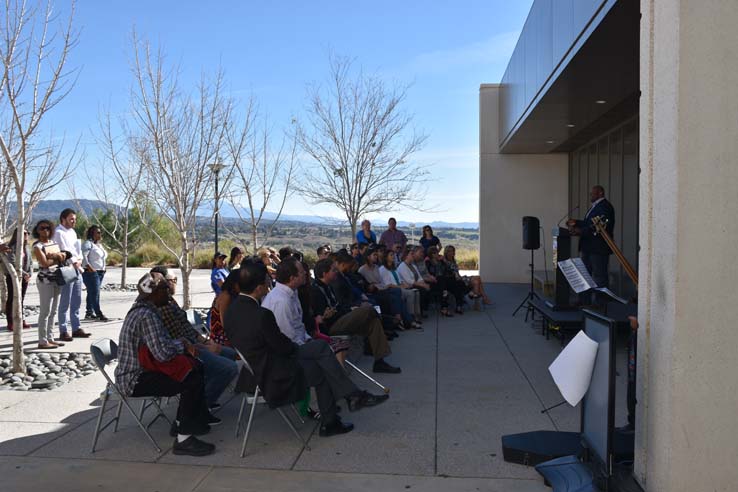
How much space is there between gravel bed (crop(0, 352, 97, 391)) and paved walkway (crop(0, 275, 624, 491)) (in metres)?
0.26

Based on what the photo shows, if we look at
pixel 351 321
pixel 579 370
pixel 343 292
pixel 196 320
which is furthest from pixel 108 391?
pixel 343 292

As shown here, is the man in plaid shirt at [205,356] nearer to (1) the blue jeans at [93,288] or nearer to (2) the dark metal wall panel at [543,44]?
(2) the dark metal wall panel at [543,44]

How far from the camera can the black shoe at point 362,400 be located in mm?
5561

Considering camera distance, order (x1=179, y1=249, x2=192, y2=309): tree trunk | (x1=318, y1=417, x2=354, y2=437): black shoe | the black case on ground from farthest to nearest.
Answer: (x1=179, y1=249, x2=192, y2=309): tree trunk, (x1=318, y1=417, x2=354, y2=437): black shoe, the black case on ground

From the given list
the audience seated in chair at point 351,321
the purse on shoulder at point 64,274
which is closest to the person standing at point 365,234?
the purse on shoulder at point 64,274

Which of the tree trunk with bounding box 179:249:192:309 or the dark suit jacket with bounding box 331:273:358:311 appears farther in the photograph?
the tree trunk with bounding box 179:249:192:309

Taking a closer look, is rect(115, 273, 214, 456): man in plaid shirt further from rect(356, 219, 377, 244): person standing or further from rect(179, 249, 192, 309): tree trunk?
rect(356, 219, 377, 244): person standing

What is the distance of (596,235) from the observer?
388 inches

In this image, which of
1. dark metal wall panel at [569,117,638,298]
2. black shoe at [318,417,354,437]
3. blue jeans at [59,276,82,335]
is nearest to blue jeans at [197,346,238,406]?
black shoe at [318,417,354,437]

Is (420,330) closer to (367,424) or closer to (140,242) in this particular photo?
(367,424)

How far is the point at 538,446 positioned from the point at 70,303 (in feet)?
23.8

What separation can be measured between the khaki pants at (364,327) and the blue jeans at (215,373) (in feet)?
6.09

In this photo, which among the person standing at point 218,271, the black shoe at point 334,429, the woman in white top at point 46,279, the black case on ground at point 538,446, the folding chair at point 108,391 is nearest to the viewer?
the black case on ground at point 538,446

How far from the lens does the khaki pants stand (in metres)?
7.25
